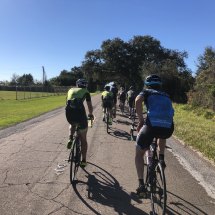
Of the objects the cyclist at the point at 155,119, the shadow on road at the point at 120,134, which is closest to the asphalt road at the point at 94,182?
the cyclist at the point at 155,119

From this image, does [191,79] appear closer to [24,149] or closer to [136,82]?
[136,82]

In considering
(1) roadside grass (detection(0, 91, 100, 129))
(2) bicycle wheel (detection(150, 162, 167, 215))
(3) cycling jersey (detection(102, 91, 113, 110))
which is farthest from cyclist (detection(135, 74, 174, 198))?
(1) roadside grass (detection(0, 91, 100, 129))

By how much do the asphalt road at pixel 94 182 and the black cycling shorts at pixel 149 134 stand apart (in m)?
1.01

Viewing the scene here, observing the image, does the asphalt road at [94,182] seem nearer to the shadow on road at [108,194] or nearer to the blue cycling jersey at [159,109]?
the shadow on road at [108,194]

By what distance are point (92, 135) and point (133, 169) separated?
3.22 meters

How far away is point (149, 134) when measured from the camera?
2.68m

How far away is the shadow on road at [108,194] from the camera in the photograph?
9.36 ft

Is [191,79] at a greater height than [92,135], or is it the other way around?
[191,79]

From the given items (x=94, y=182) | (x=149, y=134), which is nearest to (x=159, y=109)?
(x=149, y=134)

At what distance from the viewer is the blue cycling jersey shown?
8.65 ft

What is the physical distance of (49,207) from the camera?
2859 millimetres

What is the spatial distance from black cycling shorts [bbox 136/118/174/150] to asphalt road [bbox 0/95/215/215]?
39.9 inches

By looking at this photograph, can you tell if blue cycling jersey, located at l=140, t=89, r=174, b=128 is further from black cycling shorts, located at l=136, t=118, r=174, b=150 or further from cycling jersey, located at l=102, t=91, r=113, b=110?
cycling jersey, located at l=102, t=91, r=113, b=110

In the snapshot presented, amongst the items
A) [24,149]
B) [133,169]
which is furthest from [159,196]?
[24,149]
